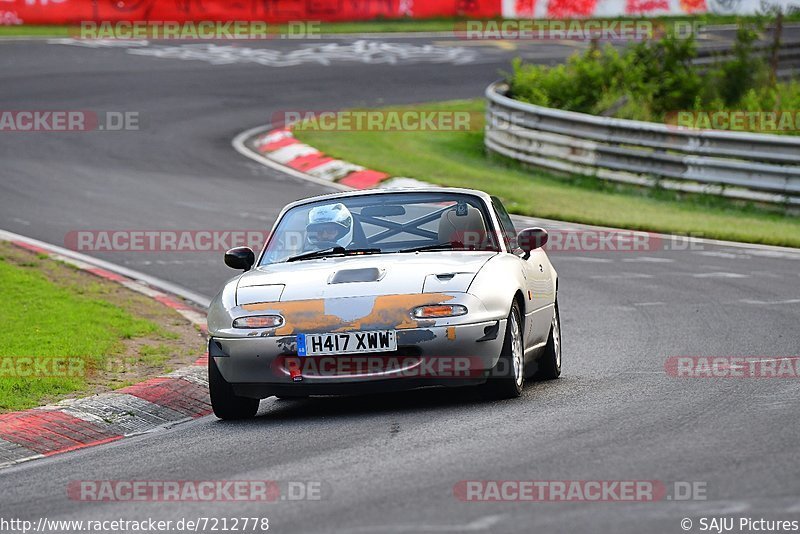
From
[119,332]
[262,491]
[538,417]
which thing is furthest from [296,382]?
[119,332]

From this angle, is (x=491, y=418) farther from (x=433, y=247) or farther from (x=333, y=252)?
(x=333, y=252)

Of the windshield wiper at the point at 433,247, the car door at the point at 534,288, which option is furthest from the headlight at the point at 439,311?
the windshield wiper at the point at 433,247

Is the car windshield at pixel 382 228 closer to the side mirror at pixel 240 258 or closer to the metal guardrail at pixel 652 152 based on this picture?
the side mirror at pixel 240 258

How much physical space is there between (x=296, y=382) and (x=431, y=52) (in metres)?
A: 29.4

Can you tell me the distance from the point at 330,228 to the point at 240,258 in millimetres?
646

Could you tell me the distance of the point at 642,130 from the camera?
844 inches

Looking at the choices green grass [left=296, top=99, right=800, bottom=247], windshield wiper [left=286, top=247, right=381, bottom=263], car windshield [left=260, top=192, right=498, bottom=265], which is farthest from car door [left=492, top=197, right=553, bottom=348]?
green grass [left=296, top=99, right=800, bottom=247]

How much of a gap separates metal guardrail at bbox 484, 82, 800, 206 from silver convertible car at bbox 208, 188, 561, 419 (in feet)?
36.8

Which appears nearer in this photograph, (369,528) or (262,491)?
(369,528)

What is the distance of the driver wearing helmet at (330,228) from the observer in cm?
933

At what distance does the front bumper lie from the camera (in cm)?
797

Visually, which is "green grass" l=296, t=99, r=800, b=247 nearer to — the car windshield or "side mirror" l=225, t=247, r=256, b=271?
the car windshield

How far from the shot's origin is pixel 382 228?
941cm

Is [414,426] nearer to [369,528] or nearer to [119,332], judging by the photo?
[369,528]
